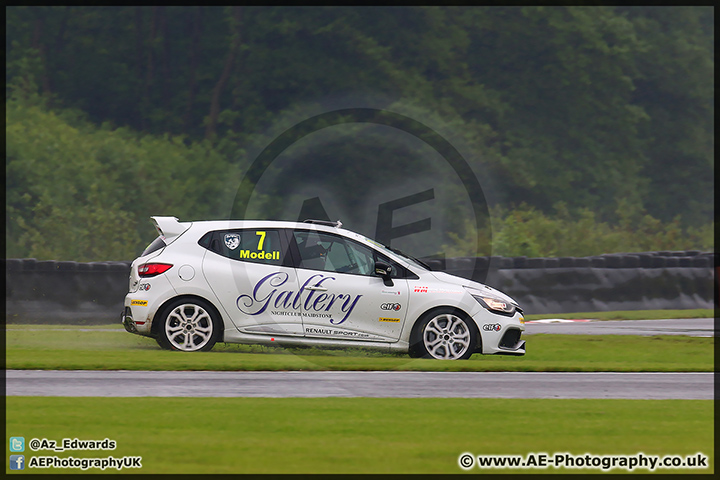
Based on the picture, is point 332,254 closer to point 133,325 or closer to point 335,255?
point 335,255

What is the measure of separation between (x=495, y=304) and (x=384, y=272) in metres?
1.41

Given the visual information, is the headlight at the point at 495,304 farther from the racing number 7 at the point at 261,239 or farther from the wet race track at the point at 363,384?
the racing number 7 at the point at 261,239

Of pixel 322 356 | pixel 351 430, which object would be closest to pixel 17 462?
pixel 351 430

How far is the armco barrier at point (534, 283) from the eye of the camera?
56.5ft

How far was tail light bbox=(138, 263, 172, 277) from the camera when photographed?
11.7 m

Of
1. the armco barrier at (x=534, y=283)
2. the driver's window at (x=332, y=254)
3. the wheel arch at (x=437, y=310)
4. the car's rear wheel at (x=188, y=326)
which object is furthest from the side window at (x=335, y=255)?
the armco barrier at (x=534, y=283)

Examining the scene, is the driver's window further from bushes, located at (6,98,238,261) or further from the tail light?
bushes, located at (6,98,238,261)

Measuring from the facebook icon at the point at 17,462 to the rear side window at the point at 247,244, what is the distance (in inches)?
222

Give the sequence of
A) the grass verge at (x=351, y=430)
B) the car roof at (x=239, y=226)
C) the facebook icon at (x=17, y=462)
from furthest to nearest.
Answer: the car roof at (x=239, y=226), the grass verge at (x=351, y=430), the facebook icon at (x=17, y=462)

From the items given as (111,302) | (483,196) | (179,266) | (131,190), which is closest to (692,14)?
(483,196)

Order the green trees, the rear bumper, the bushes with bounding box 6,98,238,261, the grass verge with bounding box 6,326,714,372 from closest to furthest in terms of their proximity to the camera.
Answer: the grass verge with bounding box 6,326,714,372 → the rear bumper → the bushes with bounding box 6,98,238,261 → the green trees

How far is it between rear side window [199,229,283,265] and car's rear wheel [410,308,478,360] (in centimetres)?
191

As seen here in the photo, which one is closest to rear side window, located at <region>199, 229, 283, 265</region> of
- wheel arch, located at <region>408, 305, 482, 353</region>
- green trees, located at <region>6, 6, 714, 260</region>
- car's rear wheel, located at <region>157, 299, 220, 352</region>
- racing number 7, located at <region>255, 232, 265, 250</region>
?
racing number 7, located at <region>255, 232, 265, 250</region>

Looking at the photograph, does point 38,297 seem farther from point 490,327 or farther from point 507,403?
point 507,403
